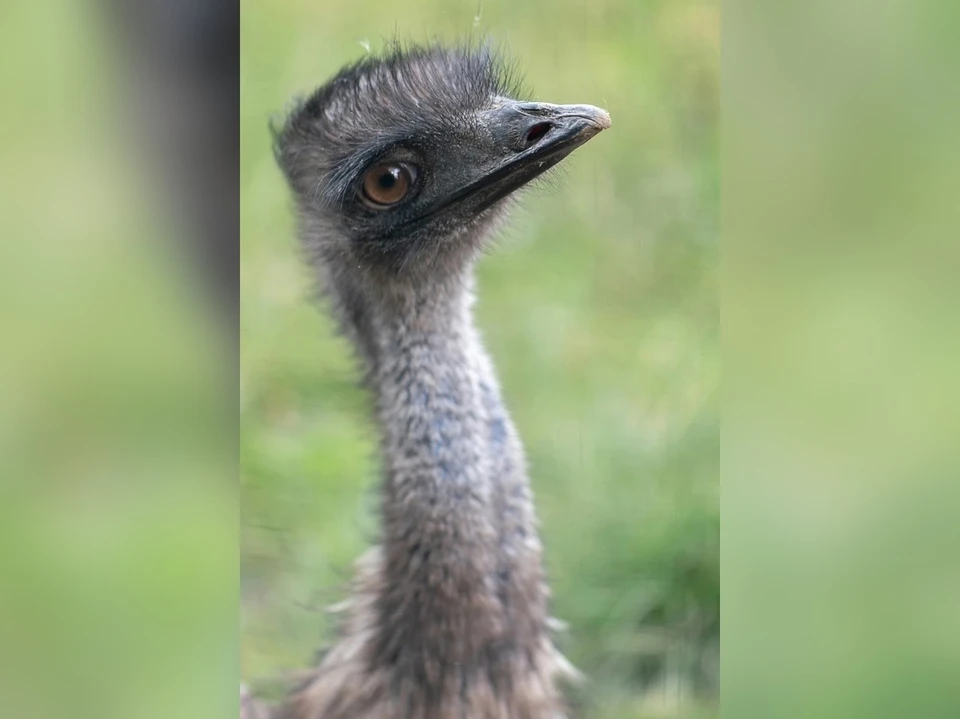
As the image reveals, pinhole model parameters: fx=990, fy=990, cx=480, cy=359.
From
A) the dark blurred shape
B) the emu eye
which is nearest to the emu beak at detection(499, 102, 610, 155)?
the emu eye

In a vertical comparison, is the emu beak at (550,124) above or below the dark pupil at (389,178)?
above

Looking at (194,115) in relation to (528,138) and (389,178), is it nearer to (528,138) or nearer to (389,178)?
(389,178)

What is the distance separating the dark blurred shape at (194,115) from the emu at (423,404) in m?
0.10

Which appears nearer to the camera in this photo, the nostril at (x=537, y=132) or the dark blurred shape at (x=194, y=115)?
the dark blurred shape at (x=194, y=115)

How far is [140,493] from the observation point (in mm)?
877

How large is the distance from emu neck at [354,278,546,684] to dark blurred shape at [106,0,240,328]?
0.23 meters

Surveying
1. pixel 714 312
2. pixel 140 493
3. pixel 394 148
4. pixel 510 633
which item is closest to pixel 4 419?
pixel 140 493

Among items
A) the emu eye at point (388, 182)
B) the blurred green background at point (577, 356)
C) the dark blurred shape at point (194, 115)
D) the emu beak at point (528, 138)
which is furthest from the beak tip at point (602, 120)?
the dark blurred shape at point (194, 115)

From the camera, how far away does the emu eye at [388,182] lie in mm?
1059

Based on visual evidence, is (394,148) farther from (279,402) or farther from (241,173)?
(279,402)

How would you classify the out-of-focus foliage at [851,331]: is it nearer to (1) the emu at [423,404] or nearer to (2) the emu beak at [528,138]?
(2) the emu beak at [528,138]

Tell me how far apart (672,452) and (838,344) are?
23 cm

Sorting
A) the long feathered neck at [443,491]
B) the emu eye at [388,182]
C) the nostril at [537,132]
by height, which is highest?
the nostril at [537,132]

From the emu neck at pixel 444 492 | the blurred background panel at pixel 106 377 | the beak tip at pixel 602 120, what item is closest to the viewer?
the blurred background panel at pixel 106 377
